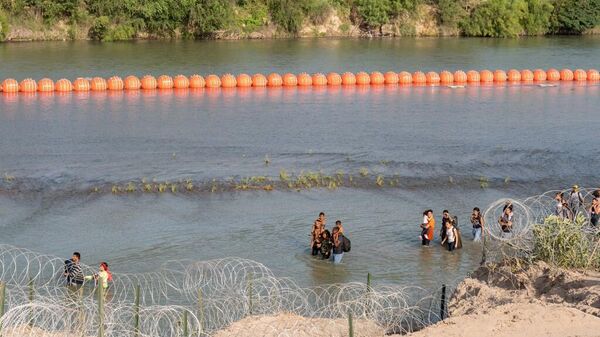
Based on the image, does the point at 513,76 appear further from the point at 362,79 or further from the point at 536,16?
the point at 536,16

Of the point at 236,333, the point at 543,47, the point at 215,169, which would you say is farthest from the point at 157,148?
the point at 543,47

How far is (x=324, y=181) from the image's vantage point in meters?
32.7

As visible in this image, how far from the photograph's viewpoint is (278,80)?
55.6 metres

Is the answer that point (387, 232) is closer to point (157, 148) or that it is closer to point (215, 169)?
point (215, 169)

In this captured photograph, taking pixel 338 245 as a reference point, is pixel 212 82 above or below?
above

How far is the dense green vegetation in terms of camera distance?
79.2m

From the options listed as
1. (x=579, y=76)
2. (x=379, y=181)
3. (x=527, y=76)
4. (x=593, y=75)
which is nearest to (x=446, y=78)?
(x=527, y=76)

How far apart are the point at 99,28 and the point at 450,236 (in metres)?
60.8

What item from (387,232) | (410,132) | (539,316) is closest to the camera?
(539,316)

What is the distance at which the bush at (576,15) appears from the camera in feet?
307

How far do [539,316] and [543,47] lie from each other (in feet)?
230

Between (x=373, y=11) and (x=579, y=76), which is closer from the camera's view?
(x=579, y=76)

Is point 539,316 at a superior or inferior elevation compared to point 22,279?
superior

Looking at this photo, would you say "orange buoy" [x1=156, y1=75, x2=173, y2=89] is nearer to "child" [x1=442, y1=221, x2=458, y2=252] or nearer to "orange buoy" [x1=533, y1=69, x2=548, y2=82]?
"orange buoy" [x1=533, y1=69, x2=548, y2=82]
